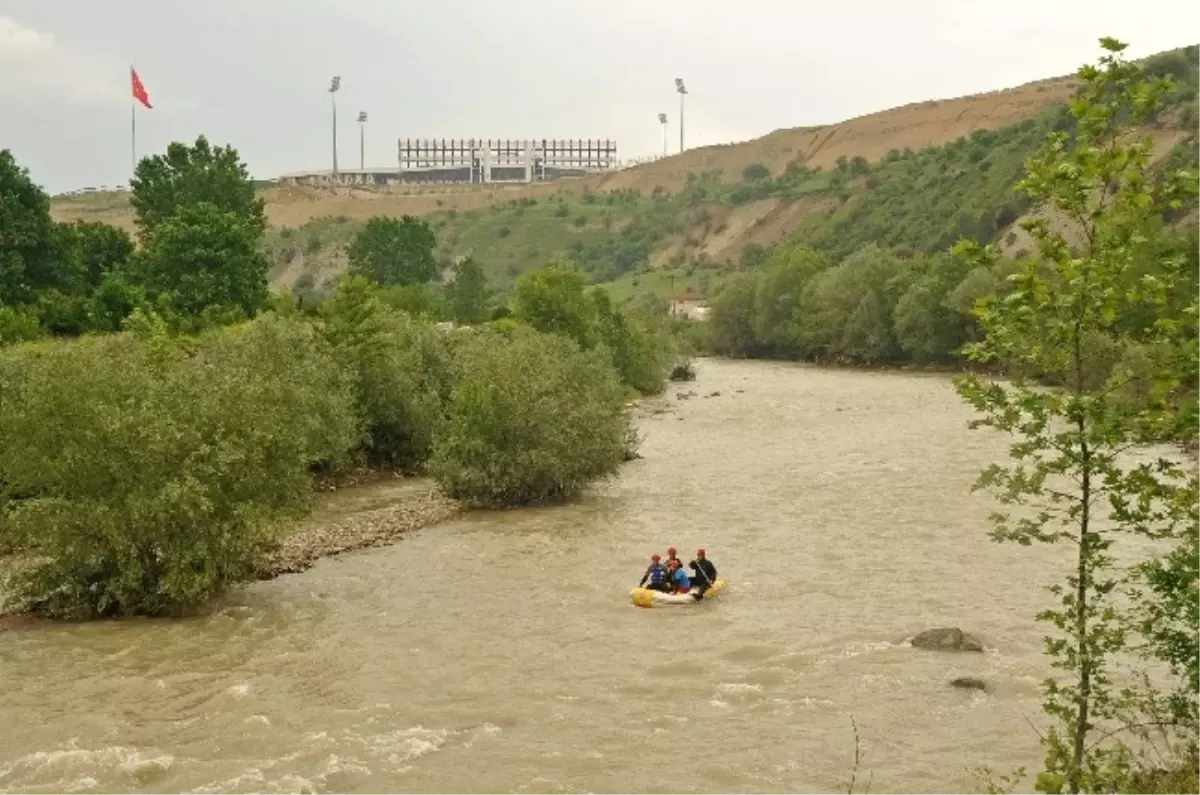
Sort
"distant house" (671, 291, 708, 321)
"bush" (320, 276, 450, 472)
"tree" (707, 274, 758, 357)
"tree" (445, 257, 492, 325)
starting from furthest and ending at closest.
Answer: "distant house" (671, 291, 708, 321) < "tree" (707, 274, 758, 357) < "tree" (445, 257, 492, 325) < "bush" (320, 276, 450, 472)

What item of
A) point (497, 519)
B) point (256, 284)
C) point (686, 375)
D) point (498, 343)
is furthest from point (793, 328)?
point (497, 519)

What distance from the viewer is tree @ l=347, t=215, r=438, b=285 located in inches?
4141

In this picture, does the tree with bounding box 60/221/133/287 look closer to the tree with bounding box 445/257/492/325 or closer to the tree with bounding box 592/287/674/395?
the tree with bounding box 445/257/492/325

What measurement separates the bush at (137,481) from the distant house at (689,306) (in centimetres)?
9702

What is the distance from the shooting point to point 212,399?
23250 mm

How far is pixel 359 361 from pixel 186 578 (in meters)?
20.5

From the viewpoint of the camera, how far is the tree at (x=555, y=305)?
223 feet

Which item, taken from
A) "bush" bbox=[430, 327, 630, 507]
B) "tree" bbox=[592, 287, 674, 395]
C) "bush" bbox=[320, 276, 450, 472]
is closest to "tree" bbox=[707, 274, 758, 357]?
"tree" bbox=[592, 287, 674, 395]

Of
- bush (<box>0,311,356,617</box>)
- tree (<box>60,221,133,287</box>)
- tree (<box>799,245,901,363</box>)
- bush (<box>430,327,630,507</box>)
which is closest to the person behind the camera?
bush (<box>0,311,356,617</box>)

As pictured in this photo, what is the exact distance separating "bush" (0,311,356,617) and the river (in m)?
1.03

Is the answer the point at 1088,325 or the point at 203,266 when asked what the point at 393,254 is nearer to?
the point at 203,266

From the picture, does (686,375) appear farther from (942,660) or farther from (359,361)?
(942,660)

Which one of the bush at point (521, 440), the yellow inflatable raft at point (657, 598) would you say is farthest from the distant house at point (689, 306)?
the yellow inflatable raft at point (657, 598)

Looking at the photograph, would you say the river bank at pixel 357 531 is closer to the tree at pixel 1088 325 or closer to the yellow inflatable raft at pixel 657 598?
the yellow inflatable raft at pixel 657 598
